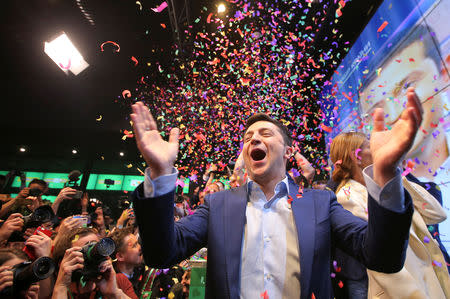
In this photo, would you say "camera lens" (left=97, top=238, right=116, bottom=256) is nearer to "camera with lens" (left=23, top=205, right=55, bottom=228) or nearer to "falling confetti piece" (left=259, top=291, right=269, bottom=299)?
"falling confetti piece" (left=259, top=291, right=269, bottom=299)

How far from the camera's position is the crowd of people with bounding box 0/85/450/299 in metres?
1.00

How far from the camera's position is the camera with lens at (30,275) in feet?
4.78

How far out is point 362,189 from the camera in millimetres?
1950

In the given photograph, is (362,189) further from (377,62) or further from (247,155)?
(377,62)

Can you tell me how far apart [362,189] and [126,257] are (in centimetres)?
252

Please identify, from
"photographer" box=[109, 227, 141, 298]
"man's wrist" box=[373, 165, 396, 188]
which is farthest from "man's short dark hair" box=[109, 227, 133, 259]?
"man's wrist" box=[373, 165, 396, 188]

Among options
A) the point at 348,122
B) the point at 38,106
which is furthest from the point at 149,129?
the point at 38,106

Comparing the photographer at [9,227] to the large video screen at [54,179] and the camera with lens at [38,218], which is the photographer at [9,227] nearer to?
the camera with lens at [38,218]

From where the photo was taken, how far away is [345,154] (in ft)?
7.22

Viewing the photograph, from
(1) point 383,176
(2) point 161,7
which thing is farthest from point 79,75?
(1) point 383,176

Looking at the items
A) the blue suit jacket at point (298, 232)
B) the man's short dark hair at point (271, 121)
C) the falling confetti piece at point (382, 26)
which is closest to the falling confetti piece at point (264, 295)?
the blue suit jacket at point (298, 232)

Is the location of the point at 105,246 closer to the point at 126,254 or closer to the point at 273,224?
the point at 273,224

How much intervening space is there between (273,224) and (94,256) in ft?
4.11

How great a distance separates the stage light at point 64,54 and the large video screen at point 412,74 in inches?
212
